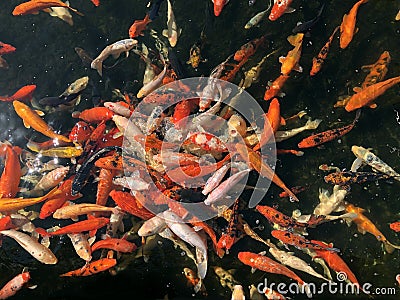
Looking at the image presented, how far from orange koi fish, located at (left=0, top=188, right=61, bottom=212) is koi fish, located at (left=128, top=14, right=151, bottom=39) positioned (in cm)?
189

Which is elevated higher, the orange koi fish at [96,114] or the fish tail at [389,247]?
the orange koi fish at [96,114]

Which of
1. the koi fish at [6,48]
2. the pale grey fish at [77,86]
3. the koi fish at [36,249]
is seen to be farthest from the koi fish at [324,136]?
the koi fish at [6,48]

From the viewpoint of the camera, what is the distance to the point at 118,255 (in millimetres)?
4047

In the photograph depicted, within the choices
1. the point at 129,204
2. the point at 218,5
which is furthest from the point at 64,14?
the point at 129,204

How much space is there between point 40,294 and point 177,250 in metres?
1.36

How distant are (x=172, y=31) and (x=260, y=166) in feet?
6.07

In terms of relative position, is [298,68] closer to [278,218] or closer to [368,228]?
[278,218]

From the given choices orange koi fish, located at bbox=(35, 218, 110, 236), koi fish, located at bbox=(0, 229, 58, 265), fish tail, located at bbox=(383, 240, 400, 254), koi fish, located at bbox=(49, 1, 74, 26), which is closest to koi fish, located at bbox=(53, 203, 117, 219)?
orange koi fish, located at bbox=(35, 218, 110, 236)

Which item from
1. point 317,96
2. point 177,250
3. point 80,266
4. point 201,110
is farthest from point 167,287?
point 317,96

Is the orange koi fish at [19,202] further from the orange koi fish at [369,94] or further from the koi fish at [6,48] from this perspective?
the orange koi fish at [369,94]

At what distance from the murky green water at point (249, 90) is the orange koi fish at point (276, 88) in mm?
88

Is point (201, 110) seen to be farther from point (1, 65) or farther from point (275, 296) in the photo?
point (1, 65)

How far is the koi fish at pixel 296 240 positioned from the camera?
3656 mm

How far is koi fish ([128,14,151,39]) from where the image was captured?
4.74 m
